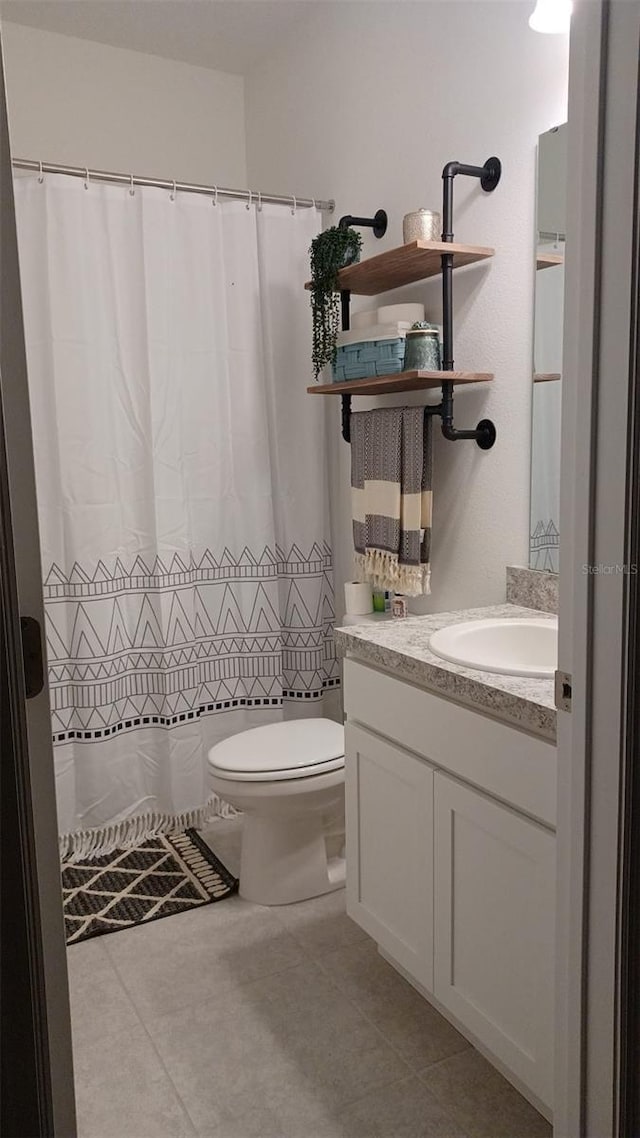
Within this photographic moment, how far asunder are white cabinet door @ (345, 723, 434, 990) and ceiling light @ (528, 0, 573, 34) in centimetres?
153

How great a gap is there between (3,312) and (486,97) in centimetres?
169

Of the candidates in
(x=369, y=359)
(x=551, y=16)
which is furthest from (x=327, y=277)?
(x=551, y=16)

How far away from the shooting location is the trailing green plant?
2.40 m

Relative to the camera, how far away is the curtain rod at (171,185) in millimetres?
2441

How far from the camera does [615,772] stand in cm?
101

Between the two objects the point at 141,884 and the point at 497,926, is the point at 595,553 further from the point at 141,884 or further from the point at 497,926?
the point at 141,884

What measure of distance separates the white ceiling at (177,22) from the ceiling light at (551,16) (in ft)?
3.89

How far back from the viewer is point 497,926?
5.03ft

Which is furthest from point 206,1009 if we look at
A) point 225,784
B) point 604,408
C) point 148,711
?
point 604,408

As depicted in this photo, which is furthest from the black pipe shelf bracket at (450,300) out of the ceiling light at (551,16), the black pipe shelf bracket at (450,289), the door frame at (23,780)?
the door frame at (23,780)

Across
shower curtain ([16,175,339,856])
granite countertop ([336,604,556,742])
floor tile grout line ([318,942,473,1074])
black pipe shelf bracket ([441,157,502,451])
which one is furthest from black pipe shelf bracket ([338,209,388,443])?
floor tile grout line ([318,942,473,1074])

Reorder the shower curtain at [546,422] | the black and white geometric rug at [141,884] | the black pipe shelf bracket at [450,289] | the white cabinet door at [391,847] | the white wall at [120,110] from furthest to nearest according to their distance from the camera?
the white wall at [120,110] → the black and white geometric rug at [141,884] → the black pipe shelf bracket at [450,289] → the shower curtain at [546,422] → the white cabinet door at [391,847]

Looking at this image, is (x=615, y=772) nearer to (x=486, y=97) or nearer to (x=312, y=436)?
(x=486, y=97)

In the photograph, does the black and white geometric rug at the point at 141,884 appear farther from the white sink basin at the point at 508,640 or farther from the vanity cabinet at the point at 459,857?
the white sink basin at the point at 508,640
